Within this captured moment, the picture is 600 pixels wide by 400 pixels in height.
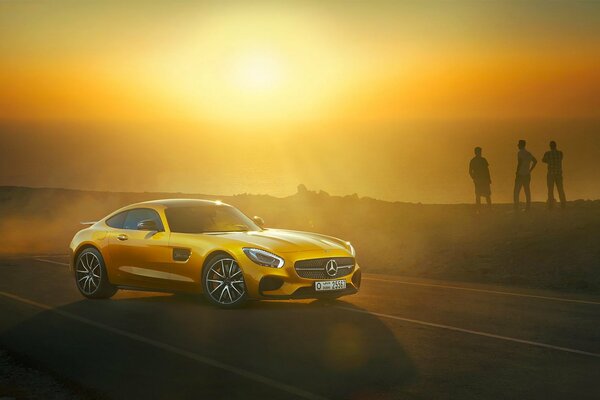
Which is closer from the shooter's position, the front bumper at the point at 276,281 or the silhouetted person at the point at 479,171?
the front bumper at the point at 276,281

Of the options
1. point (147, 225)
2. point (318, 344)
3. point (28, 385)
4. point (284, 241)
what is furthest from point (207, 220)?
point (28, 385)

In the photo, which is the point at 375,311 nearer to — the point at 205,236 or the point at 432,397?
the point at 205,236

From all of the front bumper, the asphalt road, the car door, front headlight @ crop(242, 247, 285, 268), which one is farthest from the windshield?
the front bumper

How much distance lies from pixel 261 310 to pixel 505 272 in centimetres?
821

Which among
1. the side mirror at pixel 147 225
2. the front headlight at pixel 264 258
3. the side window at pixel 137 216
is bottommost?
the front headlight at pixel 264 258

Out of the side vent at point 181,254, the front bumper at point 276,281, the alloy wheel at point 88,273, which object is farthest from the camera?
the alloy wheel at point 88,273

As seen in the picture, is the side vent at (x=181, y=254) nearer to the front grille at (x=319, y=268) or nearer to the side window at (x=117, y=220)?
the side window at (x=117, y=220)

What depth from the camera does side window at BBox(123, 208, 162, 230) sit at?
15.2 meters

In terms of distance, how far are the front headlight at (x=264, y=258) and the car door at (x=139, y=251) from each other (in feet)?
Result: 4.45

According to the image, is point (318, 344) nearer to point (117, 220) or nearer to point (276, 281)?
point (276, 281)

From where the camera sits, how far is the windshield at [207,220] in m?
14.8

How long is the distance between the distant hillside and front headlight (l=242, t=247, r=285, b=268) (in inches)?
289

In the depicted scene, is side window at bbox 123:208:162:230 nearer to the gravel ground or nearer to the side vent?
the side vent

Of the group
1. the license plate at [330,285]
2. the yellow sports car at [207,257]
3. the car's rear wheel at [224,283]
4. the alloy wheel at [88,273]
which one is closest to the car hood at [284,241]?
the yellow sports car at [207,257]
